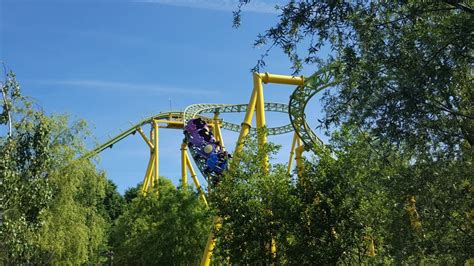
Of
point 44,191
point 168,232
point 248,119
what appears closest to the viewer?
point 44,191

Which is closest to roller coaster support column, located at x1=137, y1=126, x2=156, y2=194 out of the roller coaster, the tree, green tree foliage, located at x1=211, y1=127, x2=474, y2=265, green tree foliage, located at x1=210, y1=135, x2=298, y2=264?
the roller coaster

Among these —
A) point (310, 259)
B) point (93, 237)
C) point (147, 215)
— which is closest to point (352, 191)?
point (310, 259)

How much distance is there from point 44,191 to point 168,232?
12.4 m

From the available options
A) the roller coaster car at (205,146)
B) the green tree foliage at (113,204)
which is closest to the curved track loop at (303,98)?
the roller coaster car at (205,146)

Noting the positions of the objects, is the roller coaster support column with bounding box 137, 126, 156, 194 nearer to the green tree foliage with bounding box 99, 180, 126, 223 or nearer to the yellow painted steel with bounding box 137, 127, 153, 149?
the yellow painted steel with bounding box 137, 127, 153, 149

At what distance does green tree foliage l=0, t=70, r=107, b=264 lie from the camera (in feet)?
32.3

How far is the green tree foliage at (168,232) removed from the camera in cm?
2214

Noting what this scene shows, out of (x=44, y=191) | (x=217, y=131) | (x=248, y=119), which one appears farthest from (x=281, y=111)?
(x=44, y=191)

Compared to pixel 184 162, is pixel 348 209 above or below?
below

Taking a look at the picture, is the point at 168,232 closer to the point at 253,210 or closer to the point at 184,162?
the point at 184,162

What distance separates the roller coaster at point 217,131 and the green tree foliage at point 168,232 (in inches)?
41.6

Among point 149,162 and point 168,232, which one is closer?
point 168,232

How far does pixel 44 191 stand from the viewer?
396 inches

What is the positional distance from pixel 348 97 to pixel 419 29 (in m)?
1.07
